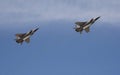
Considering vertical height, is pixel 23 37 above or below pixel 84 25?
below

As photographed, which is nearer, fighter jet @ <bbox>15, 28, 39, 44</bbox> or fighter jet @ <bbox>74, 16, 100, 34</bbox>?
fighter jet @ <bbox>74, 16, 100, 34</bbox>

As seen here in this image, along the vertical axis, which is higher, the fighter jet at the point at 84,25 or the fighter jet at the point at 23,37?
the fighter jet at the point at 84,25

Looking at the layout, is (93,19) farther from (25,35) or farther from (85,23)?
(25,35)

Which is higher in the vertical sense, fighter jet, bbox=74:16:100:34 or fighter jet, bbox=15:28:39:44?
fighter jet, bbox=74:16:100:34

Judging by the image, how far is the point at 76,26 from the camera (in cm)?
7850

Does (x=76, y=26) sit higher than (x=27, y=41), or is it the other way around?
(x=76, y=26)

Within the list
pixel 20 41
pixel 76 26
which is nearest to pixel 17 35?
pixel 20 41

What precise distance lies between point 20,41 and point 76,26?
2214cm

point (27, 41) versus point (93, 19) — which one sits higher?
point (93, 19)

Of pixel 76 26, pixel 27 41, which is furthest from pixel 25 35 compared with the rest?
pixel 76 26

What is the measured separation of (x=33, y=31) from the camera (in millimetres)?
78500

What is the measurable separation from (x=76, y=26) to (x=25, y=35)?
65.1 ft

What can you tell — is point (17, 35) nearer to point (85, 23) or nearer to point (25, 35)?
point (25, 35)

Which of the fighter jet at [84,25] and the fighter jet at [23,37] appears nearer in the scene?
the fighter jet at [84,25]
